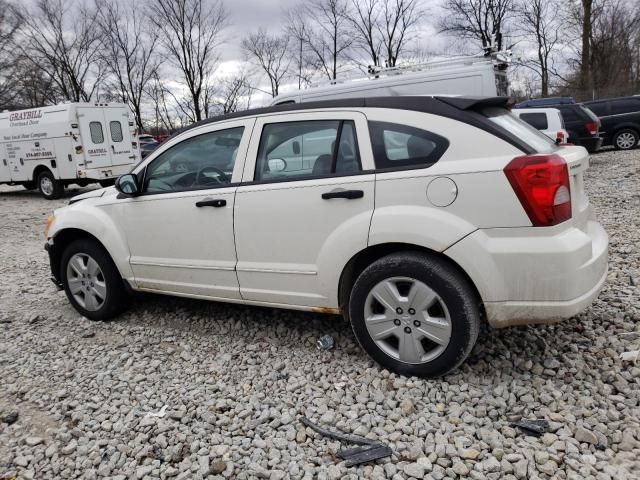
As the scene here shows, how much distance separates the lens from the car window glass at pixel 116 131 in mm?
14922

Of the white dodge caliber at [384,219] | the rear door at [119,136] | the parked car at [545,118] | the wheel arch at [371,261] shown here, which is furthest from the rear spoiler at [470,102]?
the rear door at [119,136]

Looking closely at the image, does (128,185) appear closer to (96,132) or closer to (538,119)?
(538,119)

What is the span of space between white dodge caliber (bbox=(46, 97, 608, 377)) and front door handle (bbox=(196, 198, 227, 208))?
20 millimetres

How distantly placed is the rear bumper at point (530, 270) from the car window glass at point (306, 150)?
896 millimetres

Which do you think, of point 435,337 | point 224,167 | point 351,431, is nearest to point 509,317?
point 435,337

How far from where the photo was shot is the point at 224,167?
369cm

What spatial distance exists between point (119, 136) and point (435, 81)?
10.0 m

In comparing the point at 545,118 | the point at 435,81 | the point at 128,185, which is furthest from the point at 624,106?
the point at 128,185

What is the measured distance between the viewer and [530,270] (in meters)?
2.70

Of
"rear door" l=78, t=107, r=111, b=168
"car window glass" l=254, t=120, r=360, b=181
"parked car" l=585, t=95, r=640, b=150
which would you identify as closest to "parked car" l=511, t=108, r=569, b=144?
"parked car" l=585, t=95, r=640, b=150

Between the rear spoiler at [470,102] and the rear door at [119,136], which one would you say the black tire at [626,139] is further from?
the rear spoiler at [470,102]

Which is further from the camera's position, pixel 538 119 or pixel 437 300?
pixel 538 119

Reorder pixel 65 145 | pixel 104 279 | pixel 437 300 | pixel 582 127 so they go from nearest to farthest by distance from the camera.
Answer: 1. pixel 437 300
2. pixel 104 279
3. pixel 582 127
4. pixel 65 145

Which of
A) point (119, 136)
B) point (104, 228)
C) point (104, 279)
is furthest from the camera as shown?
point (119, 136)
